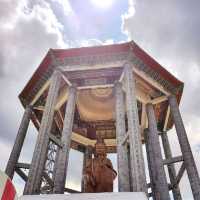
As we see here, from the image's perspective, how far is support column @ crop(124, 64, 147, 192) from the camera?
25.7 ft

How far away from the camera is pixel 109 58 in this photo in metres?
12.3

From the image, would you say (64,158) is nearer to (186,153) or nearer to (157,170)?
(157,170)

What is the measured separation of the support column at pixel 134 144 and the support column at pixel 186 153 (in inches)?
134

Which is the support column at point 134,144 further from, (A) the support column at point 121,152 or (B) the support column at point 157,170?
(B) the support column at point 157,170

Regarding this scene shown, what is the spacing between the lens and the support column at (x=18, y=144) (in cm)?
1234

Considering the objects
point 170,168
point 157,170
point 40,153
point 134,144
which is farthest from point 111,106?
point 40,153

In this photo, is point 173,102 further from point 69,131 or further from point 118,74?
point 69,131

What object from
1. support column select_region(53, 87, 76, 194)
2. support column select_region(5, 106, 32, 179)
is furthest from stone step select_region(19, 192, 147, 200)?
support column select_region(5, 106, 32, 179)

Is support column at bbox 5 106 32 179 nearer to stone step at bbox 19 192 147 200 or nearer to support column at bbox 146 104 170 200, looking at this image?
stone step at bbox 19 192 147 200

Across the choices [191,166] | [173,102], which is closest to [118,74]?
[173,102]

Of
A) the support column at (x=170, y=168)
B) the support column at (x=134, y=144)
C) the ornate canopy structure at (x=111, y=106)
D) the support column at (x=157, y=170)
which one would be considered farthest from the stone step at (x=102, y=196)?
the support column at (x=170, y=168)

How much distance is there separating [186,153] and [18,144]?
30.7 ft

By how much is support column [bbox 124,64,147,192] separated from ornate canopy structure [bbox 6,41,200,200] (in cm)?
4

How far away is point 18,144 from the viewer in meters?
13.3
